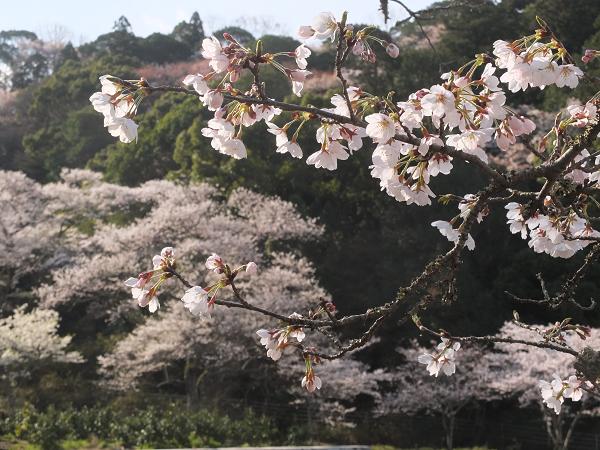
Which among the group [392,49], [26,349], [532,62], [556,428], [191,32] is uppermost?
[191,32]

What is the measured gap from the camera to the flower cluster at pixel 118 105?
1.73 metres

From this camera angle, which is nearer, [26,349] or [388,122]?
[388,122]

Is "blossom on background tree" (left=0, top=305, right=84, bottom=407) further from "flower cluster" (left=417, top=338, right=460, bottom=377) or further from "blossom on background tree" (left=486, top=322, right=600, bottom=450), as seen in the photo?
"flower cluster" (left=417, top=338, right=460, bottom=377)

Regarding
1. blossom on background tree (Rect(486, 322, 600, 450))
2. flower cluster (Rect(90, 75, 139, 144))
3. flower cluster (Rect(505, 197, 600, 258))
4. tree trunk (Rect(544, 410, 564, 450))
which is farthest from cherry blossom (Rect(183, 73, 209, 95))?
tree trunk (Rect(544, 410, 564, 450))

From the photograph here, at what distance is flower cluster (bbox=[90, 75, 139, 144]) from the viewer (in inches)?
68.2

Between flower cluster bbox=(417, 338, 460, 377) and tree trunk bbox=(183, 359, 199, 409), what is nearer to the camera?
flower cluster bbox=(417, 338, 460, 377)

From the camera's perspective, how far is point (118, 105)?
1746 mm

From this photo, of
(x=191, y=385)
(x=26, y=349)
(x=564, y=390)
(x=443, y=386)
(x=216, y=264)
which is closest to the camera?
(x=216, y=264)

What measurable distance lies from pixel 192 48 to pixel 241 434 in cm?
2912

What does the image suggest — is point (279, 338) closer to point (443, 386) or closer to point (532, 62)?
point (532, 62)

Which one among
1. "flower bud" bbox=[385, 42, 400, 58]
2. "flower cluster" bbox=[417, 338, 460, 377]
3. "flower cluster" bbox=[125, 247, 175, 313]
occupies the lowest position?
"flower cluster" bbox=[417, 338, 460, 377]

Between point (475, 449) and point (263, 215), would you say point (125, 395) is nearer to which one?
point (263, 215)

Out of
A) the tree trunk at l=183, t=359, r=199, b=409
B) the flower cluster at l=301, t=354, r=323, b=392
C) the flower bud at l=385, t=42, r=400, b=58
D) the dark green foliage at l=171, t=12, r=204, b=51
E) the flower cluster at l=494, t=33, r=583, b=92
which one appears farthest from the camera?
the dark green foliage at l=171, t=12, r=204, b=51

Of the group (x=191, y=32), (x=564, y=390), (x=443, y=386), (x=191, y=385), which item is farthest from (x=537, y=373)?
(x=191, y=32)
